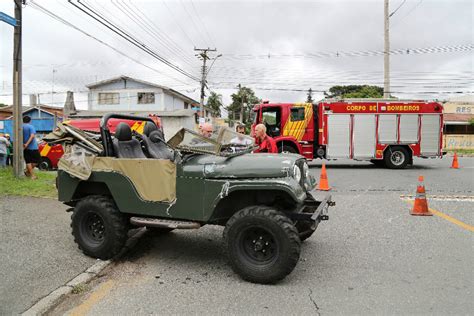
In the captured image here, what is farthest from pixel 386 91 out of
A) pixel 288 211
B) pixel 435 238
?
pixel 288 211

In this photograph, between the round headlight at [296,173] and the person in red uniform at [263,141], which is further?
the person in red uniform at [263,141]

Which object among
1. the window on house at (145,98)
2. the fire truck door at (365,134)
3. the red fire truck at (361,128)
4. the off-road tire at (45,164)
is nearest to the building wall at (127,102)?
the window on house at (145,98)

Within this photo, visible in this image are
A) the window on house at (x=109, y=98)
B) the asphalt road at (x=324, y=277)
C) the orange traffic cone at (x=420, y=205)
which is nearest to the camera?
the asphalt road at (x=324, y=277)

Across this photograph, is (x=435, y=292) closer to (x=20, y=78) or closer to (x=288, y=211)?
(x=288, y=211)

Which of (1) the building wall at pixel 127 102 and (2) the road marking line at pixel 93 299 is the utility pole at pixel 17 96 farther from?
(1) the building wall at pixel 127 102

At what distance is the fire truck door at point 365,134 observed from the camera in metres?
16.6

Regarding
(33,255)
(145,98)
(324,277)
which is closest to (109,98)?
(145,98)

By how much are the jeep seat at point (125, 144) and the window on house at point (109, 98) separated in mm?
40790

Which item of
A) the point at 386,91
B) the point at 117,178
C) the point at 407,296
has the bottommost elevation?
the point at 407,296

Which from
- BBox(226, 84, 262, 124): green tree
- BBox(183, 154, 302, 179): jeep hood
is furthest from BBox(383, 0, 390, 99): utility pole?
BBox(226, 84, 262, 124): green tree

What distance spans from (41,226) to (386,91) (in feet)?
78.3

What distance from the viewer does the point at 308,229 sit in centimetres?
505

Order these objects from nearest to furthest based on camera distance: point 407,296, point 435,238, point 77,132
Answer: point 407,296 < point 77,132 < point 435,238

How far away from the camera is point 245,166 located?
171 inches
